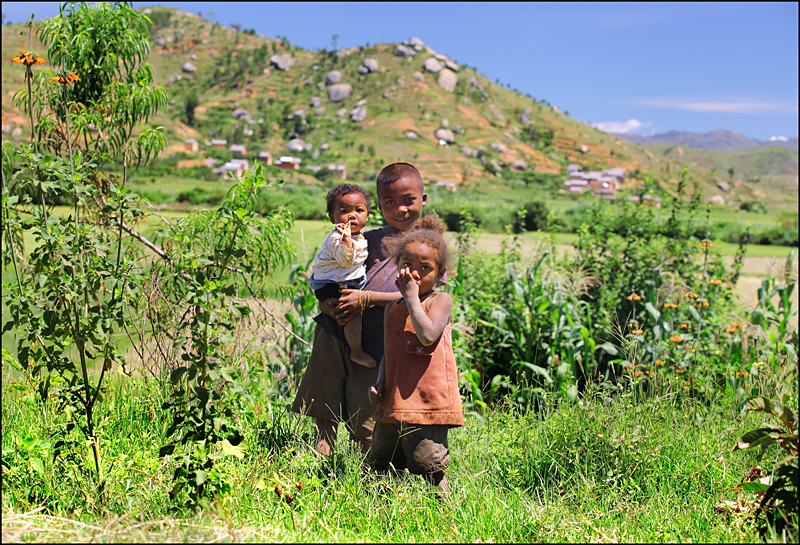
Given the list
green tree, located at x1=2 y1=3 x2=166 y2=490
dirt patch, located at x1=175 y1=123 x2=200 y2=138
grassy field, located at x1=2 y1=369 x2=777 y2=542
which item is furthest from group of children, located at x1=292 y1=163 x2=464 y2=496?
dirt patch, located at x1=175 y1=123 x2=200 y2=138

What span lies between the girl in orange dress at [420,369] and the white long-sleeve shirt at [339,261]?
27 centimetres

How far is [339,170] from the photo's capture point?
226ft

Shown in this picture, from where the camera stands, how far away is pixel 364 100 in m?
101

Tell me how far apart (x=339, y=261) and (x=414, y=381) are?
0.69 meters

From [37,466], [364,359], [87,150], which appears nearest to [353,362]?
[364,359]

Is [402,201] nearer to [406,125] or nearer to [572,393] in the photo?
[572,393]

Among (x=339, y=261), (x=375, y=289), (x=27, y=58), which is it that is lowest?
(x=375, y=289)

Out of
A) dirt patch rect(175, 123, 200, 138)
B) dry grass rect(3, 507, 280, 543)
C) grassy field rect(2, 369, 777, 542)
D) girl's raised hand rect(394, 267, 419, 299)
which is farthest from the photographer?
dirt patch rect(175, 123, 200, 138)

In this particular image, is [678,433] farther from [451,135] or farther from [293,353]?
[451,135]

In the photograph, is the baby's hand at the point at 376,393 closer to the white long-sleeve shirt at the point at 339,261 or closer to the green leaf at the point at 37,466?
the white long-sleeve shirt at the point at 339,261

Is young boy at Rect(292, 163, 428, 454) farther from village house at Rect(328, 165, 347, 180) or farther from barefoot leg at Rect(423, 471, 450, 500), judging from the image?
village house at Rect(328, 165, 347, 180)

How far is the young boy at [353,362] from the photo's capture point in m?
2.96

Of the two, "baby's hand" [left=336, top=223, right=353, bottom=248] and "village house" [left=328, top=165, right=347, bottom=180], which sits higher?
"village house" [left=328, top=165, right=347, bottom=180]

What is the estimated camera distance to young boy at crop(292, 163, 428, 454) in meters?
2.96
